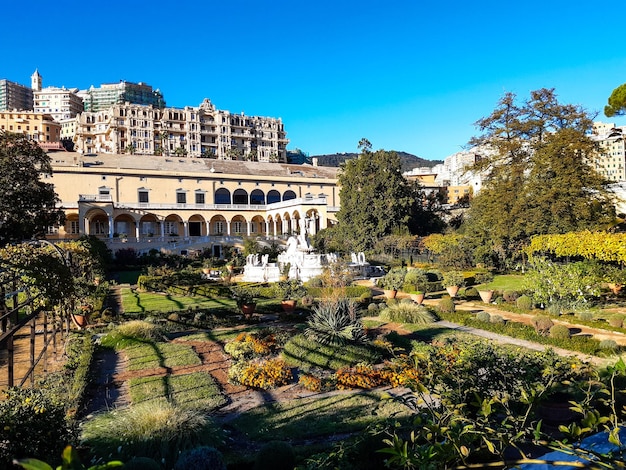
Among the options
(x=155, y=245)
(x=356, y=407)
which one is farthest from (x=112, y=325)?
(x=155, y=245)

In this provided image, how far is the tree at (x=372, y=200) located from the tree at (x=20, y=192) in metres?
25.2

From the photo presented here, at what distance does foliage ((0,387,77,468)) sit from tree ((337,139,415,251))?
3662cm

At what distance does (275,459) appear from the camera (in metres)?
5.02

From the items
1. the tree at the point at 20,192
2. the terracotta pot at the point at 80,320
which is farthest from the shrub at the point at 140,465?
the tree at the point at 20,192

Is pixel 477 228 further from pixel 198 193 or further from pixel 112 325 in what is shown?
pixel 198 193

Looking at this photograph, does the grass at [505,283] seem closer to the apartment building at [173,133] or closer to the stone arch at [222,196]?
the stone arch at [222,196]

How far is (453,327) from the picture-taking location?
14.9m

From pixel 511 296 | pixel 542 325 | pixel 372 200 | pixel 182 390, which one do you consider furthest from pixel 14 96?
pixel 542 325

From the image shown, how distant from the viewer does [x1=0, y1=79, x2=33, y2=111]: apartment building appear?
152 metres

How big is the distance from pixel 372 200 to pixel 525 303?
27.1 m

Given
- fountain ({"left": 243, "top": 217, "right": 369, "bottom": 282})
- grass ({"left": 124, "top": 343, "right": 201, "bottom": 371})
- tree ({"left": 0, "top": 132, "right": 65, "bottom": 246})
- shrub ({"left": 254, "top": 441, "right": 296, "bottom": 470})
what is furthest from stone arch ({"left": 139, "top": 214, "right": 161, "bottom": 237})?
shrub ({"left": 254, "top": 441, "right": 296, "bottom": 470})

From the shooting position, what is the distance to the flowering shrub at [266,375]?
9.40 metres

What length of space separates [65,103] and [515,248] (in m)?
147

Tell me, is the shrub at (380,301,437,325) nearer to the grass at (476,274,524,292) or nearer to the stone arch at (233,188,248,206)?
the grass at (476,274,524,292)
